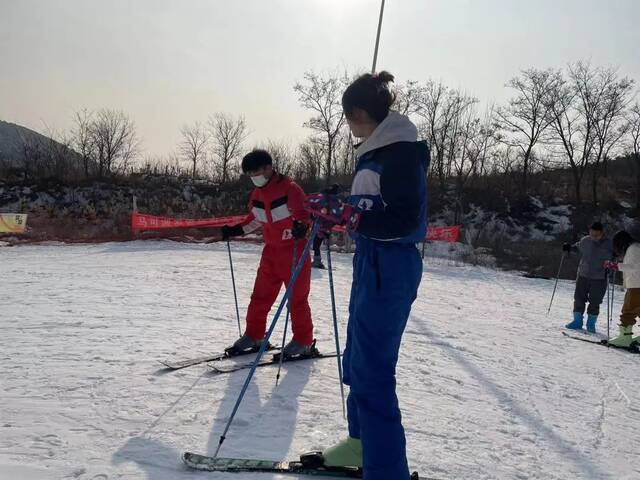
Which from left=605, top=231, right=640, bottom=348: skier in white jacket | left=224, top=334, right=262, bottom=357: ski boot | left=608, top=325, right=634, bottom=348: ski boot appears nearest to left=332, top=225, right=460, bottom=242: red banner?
left=605, top=231, right=640, bottom=348: skier in white jacket

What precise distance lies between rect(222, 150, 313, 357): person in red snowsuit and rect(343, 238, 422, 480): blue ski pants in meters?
2.15

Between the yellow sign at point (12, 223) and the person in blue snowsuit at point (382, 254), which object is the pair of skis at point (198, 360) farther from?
the yellow sign at point (12, 223)

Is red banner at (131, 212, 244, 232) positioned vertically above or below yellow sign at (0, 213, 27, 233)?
above

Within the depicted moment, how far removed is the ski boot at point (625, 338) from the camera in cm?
663

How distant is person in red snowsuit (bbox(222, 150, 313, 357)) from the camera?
4336mm

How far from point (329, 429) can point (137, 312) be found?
365 cm

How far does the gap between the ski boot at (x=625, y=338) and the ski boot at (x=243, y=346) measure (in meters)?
5.13

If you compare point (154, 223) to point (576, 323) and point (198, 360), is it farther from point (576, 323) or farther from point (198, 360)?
point (198, 360)

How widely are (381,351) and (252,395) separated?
5.44 feet

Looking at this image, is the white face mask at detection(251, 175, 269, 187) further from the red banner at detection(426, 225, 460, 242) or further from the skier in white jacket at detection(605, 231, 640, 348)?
the red banner at detection(426, 225, 460, 242)

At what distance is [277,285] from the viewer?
4.48 meters

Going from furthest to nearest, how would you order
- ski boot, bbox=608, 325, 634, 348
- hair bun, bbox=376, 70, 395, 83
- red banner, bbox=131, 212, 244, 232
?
red banner, bbox=131, 212, 244, 232 → ski boot, bbox=608, 325, 634, 348 → hair bun, bbox=376, 70, 395, 83

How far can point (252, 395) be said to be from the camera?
11.4 ft

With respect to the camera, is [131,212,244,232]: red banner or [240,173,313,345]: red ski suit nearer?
[240,173,313,345]: red ski suit
